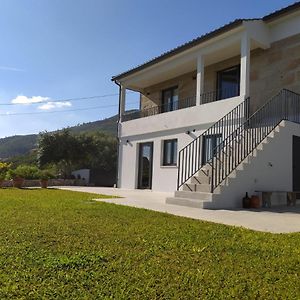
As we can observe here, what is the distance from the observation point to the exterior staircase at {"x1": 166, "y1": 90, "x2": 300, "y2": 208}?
29.3ft

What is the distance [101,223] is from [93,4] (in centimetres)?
1021

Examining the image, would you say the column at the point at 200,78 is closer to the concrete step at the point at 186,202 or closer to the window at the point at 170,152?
the window at the point at 170,152

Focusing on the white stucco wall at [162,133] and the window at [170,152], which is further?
the window at [170,152]

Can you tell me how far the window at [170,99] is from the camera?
17.5 metres

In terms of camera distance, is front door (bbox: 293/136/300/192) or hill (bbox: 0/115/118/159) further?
hill (bbox: 0/115/118/159)

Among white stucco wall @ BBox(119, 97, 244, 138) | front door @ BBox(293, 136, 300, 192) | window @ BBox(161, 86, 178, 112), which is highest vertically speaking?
window @ BBox(161, 86, 178, 112)

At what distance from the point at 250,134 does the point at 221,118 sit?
6.51 ft

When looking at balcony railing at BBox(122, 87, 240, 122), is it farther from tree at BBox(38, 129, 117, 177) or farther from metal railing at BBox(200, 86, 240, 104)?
tree at BBox(38, 129, 117, 177)

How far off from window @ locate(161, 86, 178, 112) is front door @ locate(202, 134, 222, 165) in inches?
164

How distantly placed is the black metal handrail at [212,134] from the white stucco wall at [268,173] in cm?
159

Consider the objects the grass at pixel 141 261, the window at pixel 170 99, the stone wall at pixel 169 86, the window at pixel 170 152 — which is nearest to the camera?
the grass at pixel 141 261

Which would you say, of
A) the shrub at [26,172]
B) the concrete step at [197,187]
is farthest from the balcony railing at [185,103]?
the shrub at [26,172]

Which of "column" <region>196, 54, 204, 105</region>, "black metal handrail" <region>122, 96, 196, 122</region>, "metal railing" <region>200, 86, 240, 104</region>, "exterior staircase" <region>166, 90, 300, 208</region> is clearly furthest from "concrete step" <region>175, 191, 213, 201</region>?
"black metal handrail" <region>122, 96, 196, 122</region>

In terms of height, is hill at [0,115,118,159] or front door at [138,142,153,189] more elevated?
hill at [0,115,118,159]
